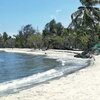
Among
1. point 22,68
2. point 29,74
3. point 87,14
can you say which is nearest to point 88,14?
point 87,14

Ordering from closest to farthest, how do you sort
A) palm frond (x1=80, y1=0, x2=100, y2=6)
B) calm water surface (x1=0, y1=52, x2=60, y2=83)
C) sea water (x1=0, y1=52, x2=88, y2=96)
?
sea water (x1=0, y1=52, x2=88, y2=96), calm water surface (x1=0, y1=52, x2=60, y2=83), palm frond (x1=80, y1=0, x2=100, y2=6)

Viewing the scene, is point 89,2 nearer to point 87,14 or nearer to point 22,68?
point 87,14

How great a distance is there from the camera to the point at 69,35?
3684 inches

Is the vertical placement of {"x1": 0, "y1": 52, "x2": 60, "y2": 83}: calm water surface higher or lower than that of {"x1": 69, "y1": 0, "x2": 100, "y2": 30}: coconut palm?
lower

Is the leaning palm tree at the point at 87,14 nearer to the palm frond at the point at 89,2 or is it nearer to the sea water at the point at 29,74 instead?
the palm frond at the point at 89,2

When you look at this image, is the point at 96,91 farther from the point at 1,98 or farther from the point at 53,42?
the point at 53,42

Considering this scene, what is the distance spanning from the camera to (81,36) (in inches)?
2874

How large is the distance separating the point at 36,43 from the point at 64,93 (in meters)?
101

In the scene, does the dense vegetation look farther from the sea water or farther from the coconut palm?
the sea water

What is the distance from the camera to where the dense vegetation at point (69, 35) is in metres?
60.1

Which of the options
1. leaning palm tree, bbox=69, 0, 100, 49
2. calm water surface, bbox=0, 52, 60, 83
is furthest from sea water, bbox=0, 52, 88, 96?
leaning palm tree, bbox=69, 0, 100, 49

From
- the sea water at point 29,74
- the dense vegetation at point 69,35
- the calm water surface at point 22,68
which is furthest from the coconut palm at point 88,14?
the sea water at point 29,74

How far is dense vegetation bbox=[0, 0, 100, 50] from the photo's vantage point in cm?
6013

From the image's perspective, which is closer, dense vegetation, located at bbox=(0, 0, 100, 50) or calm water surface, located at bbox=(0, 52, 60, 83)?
calm water surface, located at bbox=(0, 52, 60, 83)
